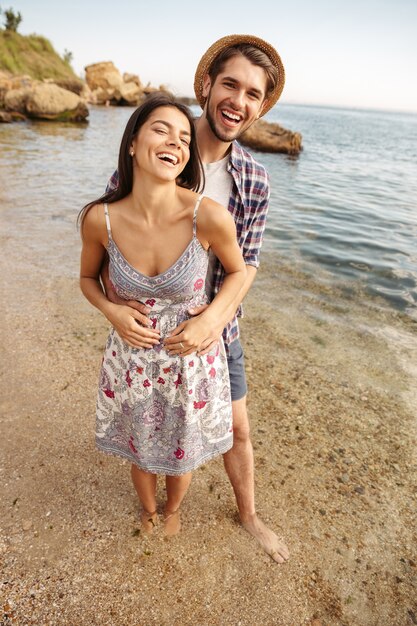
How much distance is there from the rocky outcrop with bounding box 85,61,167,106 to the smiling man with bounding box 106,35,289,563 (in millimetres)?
47211

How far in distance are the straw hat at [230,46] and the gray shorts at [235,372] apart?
1.53 metres

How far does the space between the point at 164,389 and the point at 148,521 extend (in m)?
1.22

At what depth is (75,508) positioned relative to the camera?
8.98ft

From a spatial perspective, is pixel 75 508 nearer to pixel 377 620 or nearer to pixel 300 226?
pixel 377 620

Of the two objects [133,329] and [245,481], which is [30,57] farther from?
[245,481]

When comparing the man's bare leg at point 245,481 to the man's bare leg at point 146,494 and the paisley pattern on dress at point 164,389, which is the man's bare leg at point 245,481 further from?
the man's bare leg at point 146,494

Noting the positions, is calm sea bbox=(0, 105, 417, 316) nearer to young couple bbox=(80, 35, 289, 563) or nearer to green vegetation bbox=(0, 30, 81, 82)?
young couple bbox=(80, 35, 289, 563)

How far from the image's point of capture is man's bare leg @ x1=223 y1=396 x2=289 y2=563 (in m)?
2.54

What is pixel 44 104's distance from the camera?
969 inches

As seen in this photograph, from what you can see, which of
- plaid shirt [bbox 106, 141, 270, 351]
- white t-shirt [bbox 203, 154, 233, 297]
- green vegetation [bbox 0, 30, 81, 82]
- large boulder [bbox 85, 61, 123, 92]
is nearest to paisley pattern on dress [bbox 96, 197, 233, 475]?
plaid shirt [bbox 106, 141, 270, 351]

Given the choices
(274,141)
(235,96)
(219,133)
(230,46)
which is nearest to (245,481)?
(219,133)

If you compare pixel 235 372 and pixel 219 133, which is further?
pixel 235 372

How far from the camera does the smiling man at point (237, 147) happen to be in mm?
2236

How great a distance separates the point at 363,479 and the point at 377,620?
1015 mm
